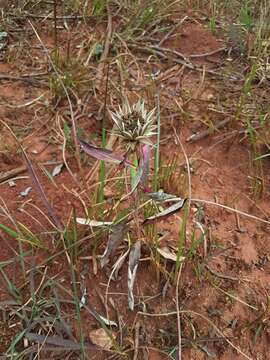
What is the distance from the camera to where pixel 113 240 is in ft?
4.09

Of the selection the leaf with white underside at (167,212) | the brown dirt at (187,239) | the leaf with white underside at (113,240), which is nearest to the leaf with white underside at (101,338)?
the brown dirt at (187,239)

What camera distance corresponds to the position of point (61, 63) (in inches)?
71.9

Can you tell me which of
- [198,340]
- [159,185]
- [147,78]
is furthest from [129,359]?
[147,78]

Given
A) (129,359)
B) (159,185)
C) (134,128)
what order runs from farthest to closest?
(159,185) < (129,359) < (134,128)

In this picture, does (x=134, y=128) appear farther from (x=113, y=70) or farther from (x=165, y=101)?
(x=113, y=70)

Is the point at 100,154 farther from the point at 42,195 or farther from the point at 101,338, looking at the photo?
the point at 101,338

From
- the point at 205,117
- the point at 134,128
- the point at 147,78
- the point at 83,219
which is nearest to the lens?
the point at 134,128

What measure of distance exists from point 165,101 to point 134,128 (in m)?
0.73

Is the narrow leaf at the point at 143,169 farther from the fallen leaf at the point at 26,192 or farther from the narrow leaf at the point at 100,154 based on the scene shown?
the fallen leaf at the point at 26,192

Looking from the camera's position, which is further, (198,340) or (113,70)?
(113,70)

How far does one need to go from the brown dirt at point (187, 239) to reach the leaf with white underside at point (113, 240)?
42 mm

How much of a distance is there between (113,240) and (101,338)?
0.22m

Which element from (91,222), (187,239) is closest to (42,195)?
(91,222)

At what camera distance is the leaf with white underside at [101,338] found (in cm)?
120
